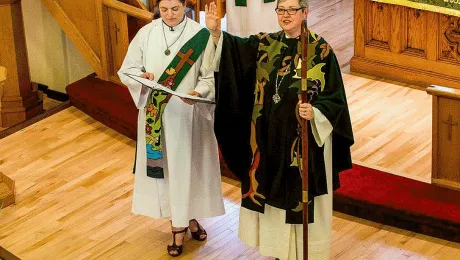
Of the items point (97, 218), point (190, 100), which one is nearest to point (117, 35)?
point (97, 218)

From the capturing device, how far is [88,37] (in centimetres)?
832

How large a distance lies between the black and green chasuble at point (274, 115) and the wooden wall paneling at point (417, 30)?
10.2 ft

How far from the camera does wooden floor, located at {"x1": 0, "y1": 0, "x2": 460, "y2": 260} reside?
6203mm

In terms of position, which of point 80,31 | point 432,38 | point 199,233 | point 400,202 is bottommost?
point 199,233

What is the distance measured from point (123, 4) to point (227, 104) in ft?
8.15

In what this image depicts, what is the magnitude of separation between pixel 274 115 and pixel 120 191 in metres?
2.02

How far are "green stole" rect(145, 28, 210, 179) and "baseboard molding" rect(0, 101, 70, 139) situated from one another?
253cm

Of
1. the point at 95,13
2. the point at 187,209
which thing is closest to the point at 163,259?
the point at 187,209

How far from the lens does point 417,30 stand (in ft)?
27.1

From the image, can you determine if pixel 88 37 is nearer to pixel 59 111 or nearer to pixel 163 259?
pixel 59 111

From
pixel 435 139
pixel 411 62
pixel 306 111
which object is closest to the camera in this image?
pixel 306 111

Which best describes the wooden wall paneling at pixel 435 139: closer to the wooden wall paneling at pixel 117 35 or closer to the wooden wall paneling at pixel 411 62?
the wooden wall paneling at pixel 411 62

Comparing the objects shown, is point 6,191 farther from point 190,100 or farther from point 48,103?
point 48,103

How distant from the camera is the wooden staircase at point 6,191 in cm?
685
